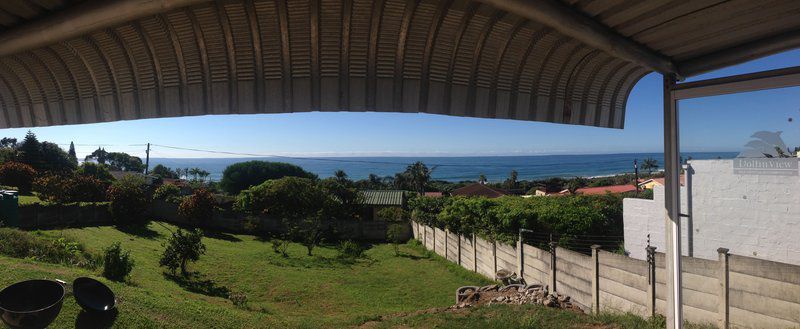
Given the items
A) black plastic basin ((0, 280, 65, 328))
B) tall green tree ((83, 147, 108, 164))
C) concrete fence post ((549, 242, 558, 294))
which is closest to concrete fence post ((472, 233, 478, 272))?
concrete fence post ((549, 242, 558, 294))

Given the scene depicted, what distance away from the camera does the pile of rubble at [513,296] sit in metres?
8.24

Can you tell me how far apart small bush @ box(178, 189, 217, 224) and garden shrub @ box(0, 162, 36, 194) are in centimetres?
810

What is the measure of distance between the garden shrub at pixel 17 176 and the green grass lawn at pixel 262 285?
8899 millimetres

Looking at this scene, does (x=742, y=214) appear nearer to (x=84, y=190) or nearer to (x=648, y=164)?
(x=84, y=190)

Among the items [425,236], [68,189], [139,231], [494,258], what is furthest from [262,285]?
[68,189]

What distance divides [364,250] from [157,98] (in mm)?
17329

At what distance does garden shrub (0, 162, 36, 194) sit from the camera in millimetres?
21609

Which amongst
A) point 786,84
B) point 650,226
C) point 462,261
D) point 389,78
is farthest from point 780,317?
point 462,261

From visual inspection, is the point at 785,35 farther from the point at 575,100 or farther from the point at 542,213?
the point at 542,213

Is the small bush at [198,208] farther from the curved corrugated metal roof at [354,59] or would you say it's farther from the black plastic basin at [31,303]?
the curved corrugated metal roof at [354,59]

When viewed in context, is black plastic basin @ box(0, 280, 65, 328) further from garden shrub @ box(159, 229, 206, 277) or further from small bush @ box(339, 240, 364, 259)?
small bush @ box(339, 240, 364, 259)

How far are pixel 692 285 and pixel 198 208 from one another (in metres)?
21.7

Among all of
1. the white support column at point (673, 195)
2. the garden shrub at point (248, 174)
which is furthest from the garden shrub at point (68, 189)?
the garden shrub at point (248, 174)

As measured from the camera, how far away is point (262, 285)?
11938 mm
